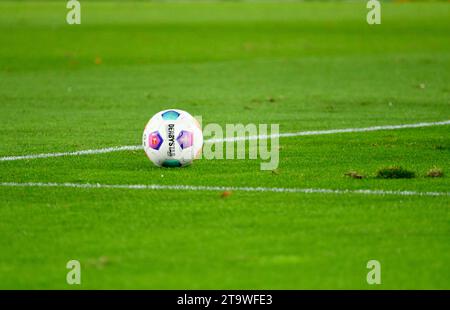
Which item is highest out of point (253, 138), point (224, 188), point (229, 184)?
point (253, 138)

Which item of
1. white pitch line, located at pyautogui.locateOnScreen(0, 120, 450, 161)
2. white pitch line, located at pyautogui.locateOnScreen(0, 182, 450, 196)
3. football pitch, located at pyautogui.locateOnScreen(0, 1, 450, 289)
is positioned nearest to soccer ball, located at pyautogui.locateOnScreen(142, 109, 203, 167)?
football pitch, located at pyautogui.locateOnScreen(0, 1, 450, 289)

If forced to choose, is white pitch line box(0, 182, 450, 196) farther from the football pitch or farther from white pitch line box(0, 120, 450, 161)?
white pitch line box(0, 120, 450, 161)

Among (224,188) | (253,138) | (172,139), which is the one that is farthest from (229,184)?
(253,138)

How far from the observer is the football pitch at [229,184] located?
8211 mm

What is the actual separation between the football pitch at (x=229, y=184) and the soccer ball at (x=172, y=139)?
0.19 meters

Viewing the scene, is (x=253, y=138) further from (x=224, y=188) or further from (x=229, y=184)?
(x=224, y=188)

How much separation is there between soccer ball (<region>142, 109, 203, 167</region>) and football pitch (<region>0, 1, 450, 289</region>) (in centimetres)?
19

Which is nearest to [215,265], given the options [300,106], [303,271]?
[303,271]

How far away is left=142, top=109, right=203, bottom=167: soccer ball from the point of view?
12227mm

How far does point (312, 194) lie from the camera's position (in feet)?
35.7

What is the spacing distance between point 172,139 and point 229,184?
105 cm

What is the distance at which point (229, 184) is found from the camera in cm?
1148
